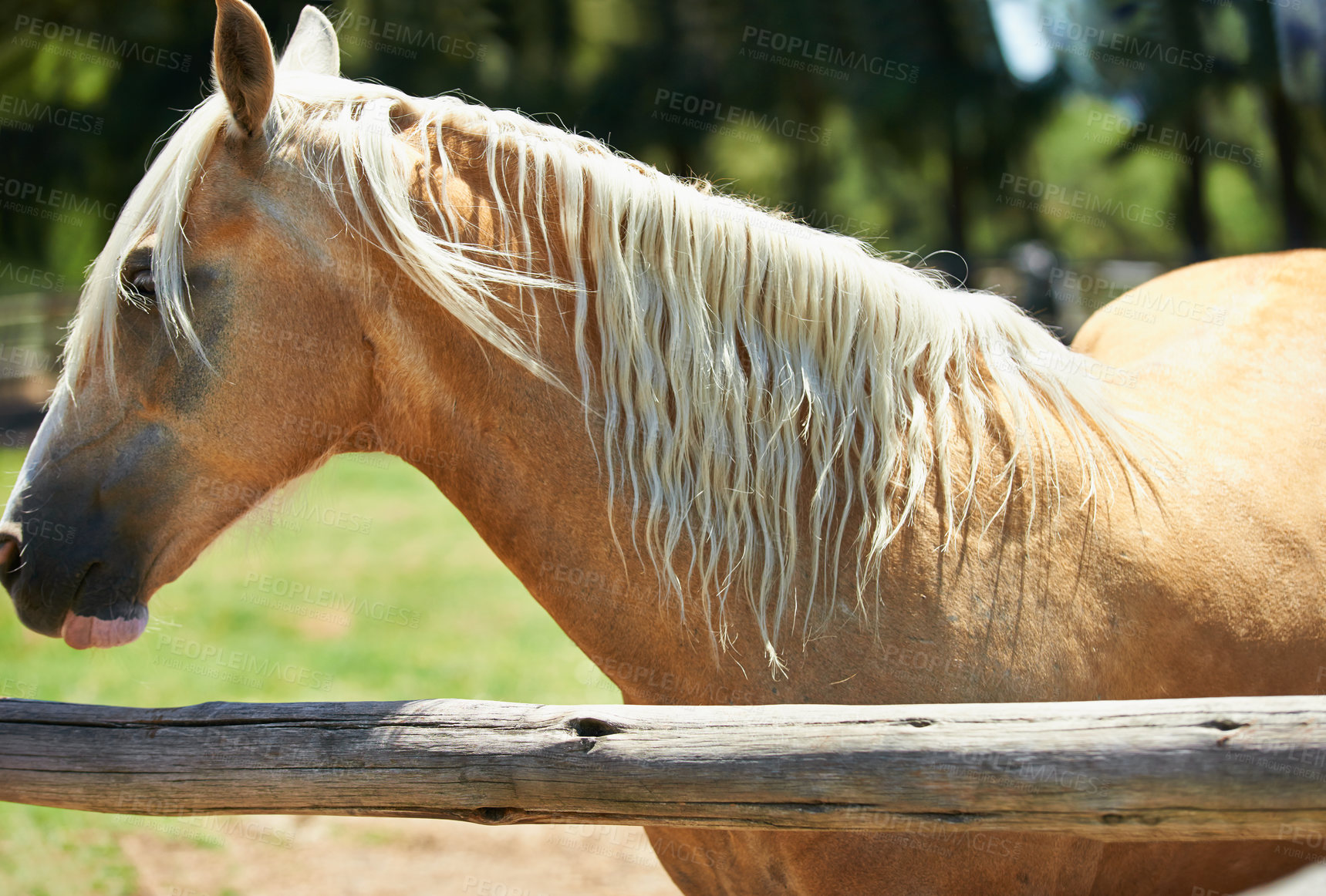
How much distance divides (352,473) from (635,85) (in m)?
8.53

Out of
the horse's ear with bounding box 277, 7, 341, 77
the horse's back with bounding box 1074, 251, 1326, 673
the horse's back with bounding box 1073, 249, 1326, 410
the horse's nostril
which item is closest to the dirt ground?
the horse's nostril

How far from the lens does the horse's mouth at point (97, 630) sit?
72.8 inches

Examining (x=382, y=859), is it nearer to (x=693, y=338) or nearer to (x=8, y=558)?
(x=8, y=558)

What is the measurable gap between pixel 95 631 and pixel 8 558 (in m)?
0.23

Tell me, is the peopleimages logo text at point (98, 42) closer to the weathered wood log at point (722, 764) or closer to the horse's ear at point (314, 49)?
the horse's ear at point (314, 49)

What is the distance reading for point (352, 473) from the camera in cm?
1321

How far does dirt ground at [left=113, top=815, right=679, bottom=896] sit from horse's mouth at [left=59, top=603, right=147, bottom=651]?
2.38 metres

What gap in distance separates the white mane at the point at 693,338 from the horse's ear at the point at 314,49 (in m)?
0.30

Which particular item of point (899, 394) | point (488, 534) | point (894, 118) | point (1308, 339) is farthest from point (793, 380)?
point (894, 118)

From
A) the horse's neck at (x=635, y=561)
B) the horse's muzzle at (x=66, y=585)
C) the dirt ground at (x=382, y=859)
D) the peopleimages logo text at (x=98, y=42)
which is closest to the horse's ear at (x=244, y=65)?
the horse's neck at (x=635, y=561)

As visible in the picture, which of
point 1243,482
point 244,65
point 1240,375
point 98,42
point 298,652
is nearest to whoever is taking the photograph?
point 244,65

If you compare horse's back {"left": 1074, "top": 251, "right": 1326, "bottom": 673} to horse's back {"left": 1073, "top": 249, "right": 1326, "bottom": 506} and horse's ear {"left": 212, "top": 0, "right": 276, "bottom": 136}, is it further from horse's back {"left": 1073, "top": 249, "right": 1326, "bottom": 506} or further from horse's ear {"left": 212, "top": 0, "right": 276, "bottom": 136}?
horse's ear {"left": 212, "top": 0, "right": 276, "bottom": 136}

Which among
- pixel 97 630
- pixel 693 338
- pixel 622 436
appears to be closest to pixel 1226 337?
pixel 693 338

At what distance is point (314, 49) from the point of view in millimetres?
2252
